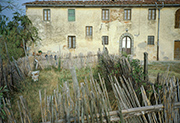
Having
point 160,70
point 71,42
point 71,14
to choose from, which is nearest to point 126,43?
point 71,42

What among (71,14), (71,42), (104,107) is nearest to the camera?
(104,107)

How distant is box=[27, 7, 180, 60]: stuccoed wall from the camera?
1239 cm

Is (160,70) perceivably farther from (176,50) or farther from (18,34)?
(18,34)

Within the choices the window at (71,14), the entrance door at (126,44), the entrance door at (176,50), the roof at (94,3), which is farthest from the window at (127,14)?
the entrance door at (176,50)

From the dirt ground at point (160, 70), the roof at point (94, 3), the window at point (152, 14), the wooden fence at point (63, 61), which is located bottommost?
the dirt ground at point (160, 70)

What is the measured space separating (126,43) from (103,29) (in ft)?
7.79

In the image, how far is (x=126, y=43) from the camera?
12.7m

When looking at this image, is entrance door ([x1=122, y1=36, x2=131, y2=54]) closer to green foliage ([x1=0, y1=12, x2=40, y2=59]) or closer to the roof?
the roof

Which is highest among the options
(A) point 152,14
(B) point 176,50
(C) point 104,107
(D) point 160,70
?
(A) point 152,14

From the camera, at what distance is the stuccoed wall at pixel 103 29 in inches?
488

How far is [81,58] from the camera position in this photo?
833cm

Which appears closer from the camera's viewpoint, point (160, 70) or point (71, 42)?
point (160, 70)

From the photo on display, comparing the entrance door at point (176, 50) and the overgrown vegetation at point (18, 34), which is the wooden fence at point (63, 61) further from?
the entrance door at point (176, 50)

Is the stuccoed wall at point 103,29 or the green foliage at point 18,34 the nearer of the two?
the green foliage at point 18,34
